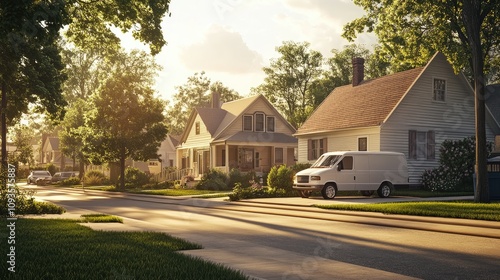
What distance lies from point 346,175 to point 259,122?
24797 mm

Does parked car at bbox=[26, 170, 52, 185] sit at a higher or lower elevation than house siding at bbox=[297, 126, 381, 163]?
lower

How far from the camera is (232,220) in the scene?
1838 cm

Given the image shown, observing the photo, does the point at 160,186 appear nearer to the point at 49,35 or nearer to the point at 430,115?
the point at 430,115

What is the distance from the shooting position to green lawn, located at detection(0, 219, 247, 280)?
7.34 m

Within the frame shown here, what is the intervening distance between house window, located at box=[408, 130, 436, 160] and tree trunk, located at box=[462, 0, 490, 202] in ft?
38.3

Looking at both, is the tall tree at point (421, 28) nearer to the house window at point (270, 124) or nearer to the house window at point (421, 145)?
the house window at point (421, 145)

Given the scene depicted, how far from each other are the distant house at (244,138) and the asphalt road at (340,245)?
2994 cm

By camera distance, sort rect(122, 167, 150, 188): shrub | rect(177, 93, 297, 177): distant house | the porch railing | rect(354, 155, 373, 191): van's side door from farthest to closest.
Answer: the porch railing, rect(122, 167, 150, 188): shrub, rect(177, 93, 297, 177): distant house, rect(354, 155, 373, 191): van's side door

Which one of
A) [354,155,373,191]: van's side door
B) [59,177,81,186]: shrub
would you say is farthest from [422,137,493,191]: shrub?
[59,177,81,186]: shrub

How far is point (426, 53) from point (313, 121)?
40.5 ft

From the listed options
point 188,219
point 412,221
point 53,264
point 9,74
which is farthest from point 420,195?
point 53,264

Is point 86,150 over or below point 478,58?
below

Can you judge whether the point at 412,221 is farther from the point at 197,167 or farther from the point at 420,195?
the point at 197,167

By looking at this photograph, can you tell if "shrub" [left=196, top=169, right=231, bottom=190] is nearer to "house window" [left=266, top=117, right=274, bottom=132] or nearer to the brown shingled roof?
the brown shingled roof
